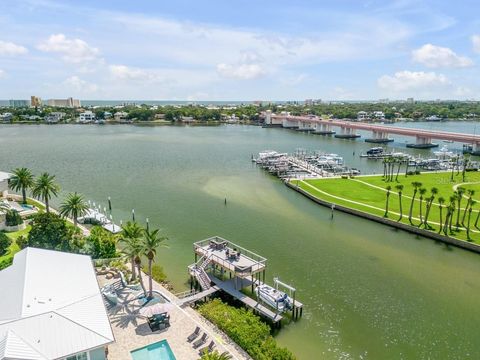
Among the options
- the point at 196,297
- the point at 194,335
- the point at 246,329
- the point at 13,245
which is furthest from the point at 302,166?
the point at 194,335

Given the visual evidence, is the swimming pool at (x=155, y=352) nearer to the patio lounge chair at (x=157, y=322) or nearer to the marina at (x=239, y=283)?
the patio lounge chair at (x=157, y=322)

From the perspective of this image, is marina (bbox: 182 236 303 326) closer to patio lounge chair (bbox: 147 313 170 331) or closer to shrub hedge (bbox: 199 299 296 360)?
shrub hedge (bbox: 199 299 296 360)

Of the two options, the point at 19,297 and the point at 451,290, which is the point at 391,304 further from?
the point at 19,297

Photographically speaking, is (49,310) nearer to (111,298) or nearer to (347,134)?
(111,298)

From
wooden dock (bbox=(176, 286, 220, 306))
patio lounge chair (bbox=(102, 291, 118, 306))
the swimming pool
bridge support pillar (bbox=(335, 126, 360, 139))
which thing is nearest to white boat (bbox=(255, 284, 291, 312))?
wooden dock (bbox=(176, 286, 220, 306))

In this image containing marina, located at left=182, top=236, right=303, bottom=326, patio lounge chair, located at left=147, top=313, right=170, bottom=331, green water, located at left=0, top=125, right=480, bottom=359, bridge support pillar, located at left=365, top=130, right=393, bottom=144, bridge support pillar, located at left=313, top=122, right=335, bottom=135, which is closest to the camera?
patio lounge chair, located at left=147, top=313, right=170, bottom=331

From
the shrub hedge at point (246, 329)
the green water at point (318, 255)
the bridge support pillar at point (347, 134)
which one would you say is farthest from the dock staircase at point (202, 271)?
the bridge support pillar at point (347, 134)

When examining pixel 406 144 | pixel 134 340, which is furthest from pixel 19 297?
pixel 406 144

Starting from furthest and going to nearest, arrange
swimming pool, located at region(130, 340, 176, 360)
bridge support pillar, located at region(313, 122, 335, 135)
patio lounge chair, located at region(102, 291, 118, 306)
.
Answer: bridge support pillar, located at region(313, 122, 335, 135) → patio lounge chair, located at region(102, 291, 118, 306) → swimming pool, located at region(130, 340, 176, 360)
